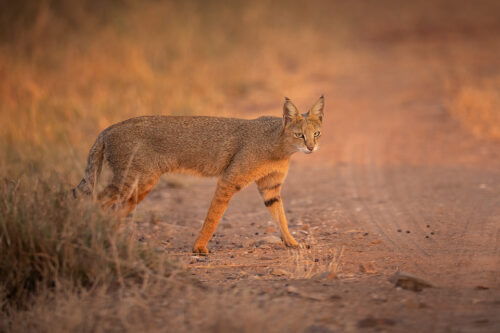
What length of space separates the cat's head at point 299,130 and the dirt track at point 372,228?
3.46ft

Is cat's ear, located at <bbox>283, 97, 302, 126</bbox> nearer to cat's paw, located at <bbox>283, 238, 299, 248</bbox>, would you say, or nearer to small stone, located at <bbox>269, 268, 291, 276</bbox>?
cat's paw, located at <bbox>283, 238, 299, 248</bbox>

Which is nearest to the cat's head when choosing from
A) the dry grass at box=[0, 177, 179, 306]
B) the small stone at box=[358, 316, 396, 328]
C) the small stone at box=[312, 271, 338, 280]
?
the small stone at box=[312, 271, 338, 280]

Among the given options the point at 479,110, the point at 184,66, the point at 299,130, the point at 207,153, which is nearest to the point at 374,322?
the point at 299,130

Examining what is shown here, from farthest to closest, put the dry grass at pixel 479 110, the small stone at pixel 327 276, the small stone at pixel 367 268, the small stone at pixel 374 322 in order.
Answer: the dry grass at pixel 479 110 → the small stone at pixel 367 268 → the small stone at pixel 327 276 → the small stone at pixel 374 322

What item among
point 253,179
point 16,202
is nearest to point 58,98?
point 253,179

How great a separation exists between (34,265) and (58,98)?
25.7 feet

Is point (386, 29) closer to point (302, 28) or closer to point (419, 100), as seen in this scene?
point (302, 28)

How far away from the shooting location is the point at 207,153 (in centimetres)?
611

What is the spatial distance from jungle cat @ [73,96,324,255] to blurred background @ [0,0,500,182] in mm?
1640

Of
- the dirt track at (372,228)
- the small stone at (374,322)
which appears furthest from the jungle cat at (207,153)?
the small stone at (374,322)

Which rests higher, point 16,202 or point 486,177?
point 486,177

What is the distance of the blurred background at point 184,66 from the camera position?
1038 cm

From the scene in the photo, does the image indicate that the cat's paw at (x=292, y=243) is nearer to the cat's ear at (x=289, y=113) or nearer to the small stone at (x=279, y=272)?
the small stone at (x=279, y=272)

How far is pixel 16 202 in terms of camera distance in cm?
425
